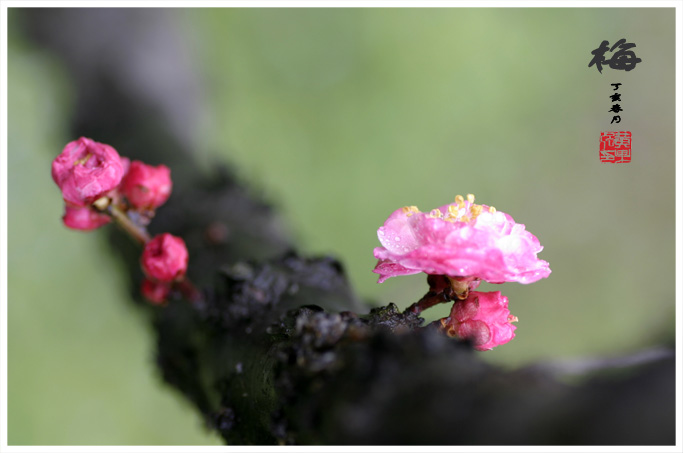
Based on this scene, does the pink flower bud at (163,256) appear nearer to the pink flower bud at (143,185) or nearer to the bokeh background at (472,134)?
the pink flower bud at (143,185)

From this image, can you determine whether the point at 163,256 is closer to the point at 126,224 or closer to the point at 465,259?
the point at 126,224

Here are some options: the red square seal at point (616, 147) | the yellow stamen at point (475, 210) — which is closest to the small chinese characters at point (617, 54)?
the red square seal at point (616, 147)

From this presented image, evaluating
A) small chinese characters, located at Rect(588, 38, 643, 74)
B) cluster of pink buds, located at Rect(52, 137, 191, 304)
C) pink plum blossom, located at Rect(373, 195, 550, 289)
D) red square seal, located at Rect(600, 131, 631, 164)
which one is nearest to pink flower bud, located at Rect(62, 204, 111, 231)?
cluster of pink buds, located at Rect(52, 137, 191, 304)

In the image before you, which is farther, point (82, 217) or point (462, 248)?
point (82, 217)

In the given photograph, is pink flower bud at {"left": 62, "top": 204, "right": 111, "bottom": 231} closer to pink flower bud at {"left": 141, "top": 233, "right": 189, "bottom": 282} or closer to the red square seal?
pink flower bud at {"left": 141, "top": 233, "right": 189, "bottom": 282}

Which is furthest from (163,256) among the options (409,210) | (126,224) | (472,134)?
(472,134)

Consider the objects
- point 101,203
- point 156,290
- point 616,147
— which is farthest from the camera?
point 616,147
